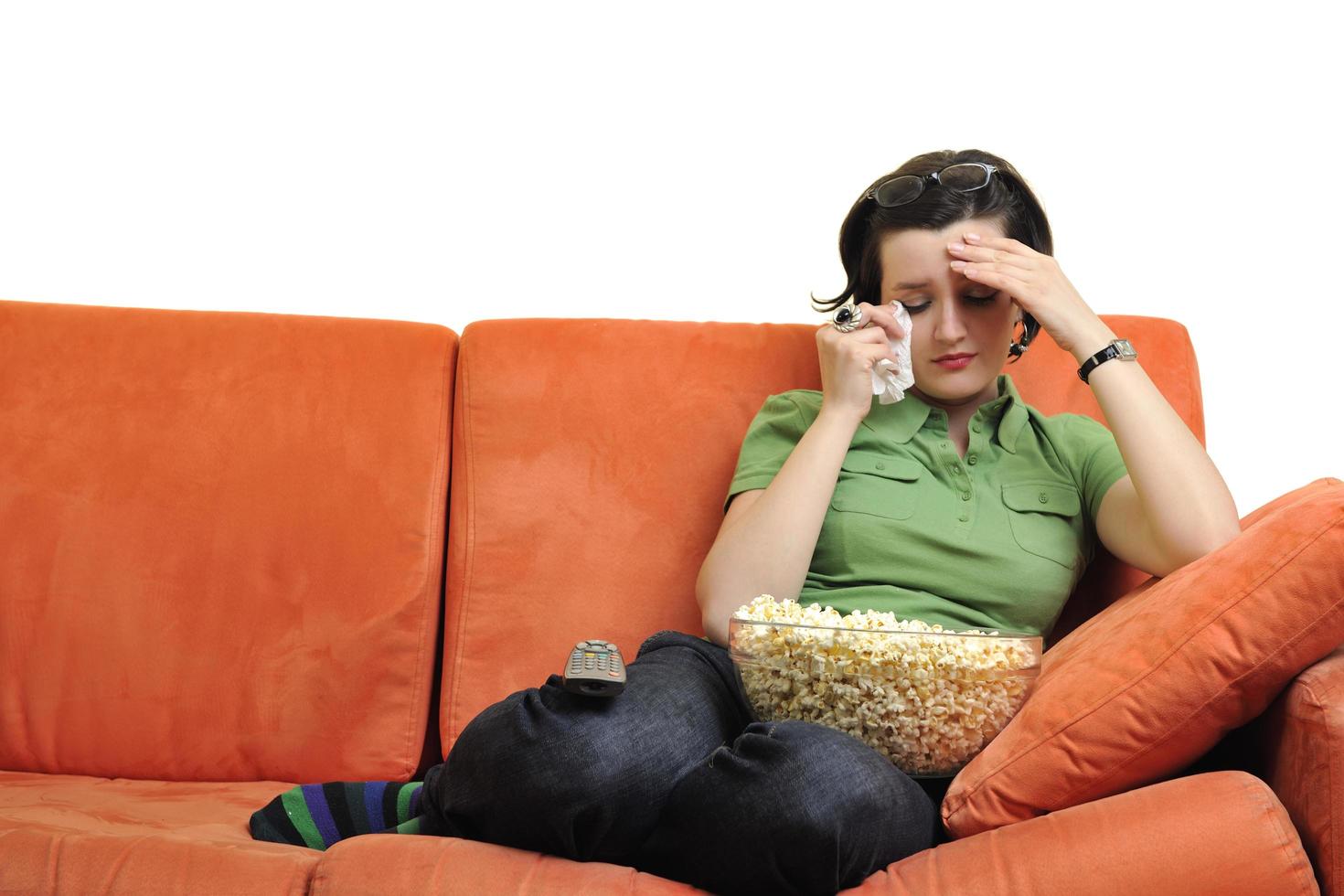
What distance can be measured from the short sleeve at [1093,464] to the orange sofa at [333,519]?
117 millimetres

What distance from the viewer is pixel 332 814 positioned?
123 centimetres

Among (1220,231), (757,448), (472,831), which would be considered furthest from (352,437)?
(1220,231)

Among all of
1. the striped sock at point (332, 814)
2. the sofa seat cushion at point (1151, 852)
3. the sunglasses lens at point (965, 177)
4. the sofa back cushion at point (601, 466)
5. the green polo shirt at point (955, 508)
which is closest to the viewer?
the sofa seat cushion at point (1151, 852)

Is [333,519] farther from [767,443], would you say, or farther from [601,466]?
[767,443]

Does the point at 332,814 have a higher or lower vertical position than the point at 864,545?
lower

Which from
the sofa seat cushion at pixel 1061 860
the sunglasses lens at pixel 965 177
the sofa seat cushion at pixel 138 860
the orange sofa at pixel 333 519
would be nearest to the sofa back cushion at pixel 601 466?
the orange sofa at pixel 333 519

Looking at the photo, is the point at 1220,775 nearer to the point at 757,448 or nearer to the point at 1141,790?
the point at 1141,790

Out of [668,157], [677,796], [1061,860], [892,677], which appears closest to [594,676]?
→ [677,796]

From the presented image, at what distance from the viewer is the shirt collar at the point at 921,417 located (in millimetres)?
1442

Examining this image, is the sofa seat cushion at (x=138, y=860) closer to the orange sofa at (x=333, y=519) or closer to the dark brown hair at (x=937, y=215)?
the orange sofa at (x=333, y=519)

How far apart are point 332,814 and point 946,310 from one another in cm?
87

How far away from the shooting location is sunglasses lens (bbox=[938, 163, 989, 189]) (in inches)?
56.1

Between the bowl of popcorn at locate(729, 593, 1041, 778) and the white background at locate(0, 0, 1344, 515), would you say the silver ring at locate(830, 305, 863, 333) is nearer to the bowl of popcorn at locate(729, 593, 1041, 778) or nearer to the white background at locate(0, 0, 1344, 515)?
the bowl of popcorn at locate(729, 593, 1041, 778)

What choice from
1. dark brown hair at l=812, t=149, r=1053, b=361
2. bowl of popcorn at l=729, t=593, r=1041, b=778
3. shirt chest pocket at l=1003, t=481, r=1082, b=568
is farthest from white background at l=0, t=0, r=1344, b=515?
bowl of popcorn at l=729, t=593, r=1041, b=778
